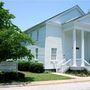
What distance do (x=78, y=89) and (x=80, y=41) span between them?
1637cm

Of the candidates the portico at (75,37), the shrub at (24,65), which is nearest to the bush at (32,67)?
the shrub at (24,65)

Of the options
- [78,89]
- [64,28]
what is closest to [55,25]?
[64,28]

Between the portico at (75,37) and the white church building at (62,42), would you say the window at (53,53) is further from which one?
the portico at (75,37)

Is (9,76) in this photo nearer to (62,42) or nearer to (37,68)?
(37,68)

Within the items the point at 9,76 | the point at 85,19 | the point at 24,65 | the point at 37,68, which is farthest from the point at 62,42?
the point at 9,76

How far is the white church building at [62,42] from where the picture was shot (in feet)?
92.1

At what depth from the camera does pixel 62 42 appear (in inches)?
1160

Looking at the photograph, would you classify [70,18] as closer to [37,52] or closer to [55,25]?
[55,25]

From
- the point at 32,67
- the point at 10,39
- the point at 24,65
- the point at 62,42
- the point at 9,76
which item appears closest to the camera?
the point at 10,39

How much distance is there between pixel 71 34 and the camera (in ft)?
99.9

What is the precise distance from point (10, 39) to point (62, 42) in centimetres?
1243

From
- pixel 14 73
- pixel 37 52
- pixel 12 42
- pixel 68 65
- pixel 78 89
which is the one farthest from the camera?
pixel 37 52

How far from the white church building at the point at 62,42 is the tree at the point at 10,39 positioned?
28.4 feet

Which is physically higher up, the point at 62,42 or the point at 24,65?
the point at 62,42
